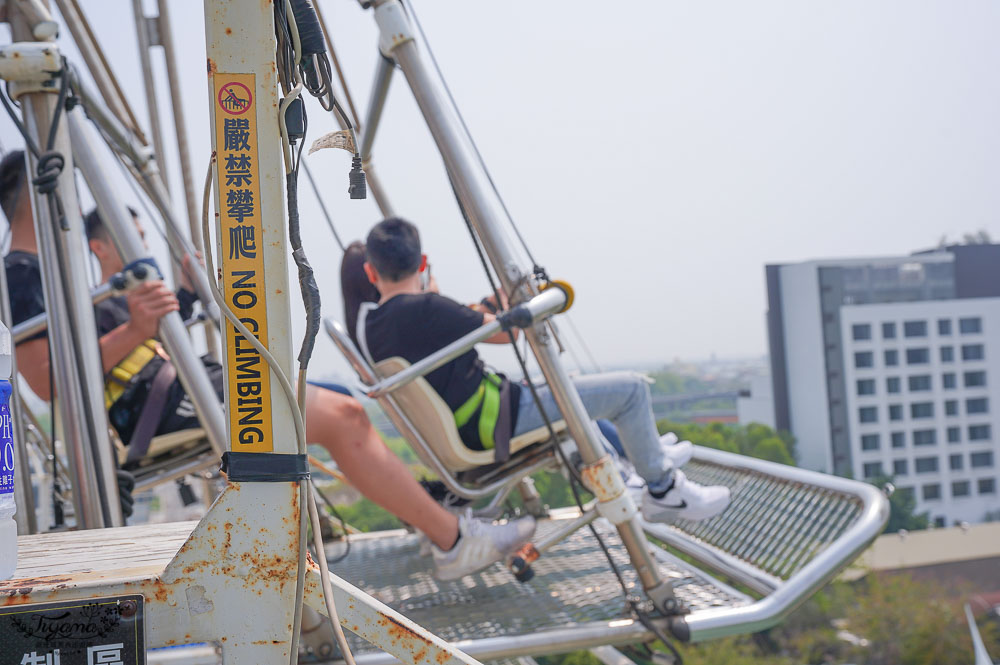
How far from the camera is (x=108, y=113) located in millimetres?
1932

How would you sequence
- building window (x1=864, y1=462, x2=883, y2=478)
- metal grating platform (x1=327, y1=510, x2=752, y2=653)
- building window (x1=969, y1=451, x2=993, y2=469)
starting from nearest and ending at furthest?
metal grating platform (x1=327, y1=510, x2=752, y2=653), building window (x1=864, y1=462, x2=883, y2=478), building window (x1=969, y1=451, x2=993, y2=469)

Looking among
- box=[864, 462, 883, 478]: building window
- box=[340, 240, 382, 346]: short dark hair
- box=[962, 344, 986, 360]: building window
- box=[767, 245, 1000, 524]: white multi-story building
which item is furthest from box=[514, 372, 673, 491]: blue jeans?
box=[962, 344, 986, 360]: building window

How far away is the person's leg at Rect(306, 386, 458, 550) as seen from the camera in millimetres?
2061

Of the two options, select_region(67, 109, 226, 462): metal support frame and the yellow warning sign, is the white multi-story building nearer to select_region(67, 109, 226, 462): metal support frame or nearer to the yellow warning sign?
select_region(67, 109, 226, 462): metal support frame

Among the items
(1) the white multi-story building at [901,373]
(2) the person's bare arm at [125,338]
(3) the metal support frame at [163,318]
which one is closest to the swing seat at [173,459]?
(2) the person's bare arm at [125,338]

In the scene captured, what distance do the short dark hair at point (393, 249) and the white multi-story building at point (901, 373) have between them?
127ft

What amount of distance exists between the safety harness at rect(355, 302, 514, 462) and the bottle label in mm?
1279

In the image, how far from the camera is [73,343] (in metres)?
1.60

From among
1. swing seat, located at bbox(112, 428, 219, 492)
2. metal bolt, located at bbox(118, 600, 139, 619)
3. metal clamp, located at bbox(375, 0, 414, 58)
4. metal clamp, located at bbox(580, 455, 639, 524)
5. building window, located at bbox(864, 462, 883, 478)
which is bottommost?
building window, located at bbox(864, 462, 883, 478)

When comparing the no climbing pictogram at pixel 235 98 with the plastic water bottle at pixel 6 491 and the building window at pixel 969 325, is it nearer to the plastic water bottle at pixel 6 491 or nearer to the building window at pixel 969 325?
the plastic water bottle at pixel 6 491

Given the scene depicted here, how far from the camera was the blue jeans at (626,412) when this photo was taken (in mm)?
2160

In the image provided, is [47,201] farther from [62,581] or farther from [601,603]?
[601,603]

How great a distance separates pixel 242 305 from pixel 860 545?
5.33 feet

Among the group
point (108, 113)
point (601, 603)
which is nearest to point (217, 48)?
point (108, 113)
